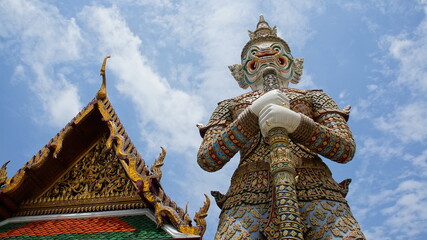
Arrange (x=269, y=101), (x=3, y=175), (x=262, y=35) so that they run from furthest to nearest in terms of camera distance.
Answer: (x=262, y=35)
(x=3, y=175)
(x=269, y=101)

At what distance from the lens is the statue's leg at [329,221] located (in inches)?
118

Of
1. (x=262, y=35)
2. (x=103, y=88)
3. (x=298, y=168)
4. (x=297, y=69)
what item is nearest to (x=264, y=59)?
(x=262, y=35)

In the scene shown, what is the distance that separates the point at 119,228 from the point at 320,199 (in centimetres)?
173

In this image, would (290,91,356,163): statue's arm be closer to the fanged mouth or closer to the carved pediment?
the fanged mouth

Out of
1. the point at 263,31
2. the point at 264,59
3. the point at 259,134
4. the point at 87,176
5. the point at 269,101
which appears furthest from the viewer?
the point at 263,31

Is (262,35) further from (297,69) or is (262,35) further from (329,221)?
(329,221)

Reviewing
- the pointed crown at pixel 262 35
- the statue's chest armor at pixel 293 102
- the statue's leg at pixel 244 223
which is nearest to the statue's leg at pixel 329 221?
the statue's leg at pixel 244 223

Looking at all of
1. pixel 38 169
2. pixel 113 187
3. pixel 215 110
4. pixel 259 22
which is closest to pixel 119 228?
pixel 113 187

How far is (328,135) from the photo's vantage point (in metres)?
3.38

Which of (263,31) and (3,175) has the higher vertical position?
(263,31)

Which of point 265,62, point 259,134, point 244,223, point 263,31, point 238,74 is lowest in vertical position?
point 244,223

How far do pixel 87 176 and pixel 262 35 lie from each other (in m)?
2.63

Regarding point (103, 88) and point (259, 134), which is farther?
point (103, 88)

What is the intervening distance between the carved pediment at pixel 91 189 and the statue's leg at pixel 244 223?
915 mm
